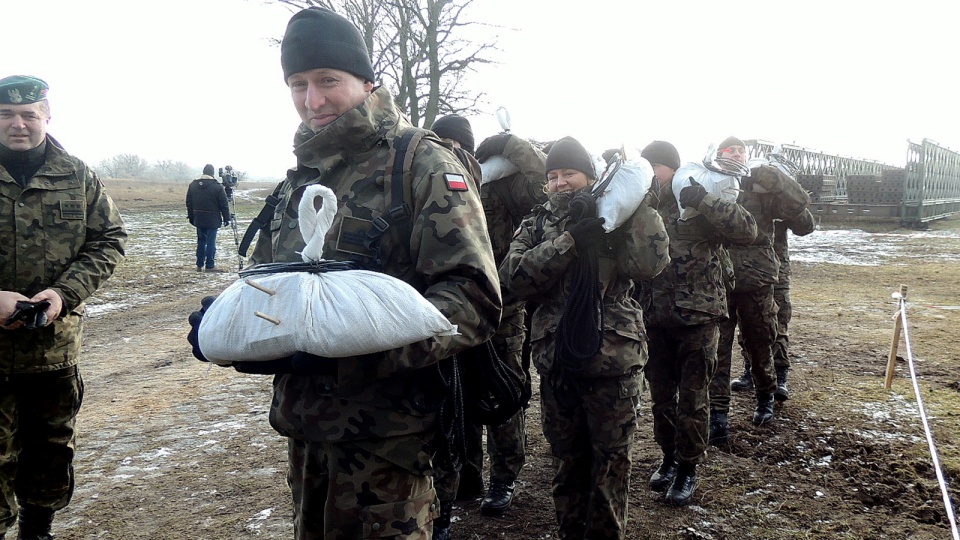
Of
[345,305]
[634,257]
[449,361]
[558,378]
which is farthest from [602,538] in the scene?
[345,305]

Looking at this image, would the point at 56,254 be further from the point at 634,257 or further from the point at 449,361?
the point at 634,257

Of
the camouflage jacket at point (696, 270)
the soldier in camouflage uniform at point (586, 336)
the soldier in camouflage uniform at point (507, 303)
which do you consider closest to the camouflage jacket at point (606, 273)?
the soldier in camouflage uniform at point (586, 336)

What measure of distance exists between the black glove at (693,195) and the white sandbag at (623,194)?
950 mm

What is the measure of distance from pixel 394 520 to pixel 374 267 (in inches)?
28.2

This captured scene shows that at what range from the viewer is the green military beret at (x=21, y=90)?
3.05 meters

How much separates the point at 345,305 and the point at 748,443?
12.7 ft

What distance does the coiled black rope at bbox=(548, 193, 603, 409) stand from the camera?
2818 mm

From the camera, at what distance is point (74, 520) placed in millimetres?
3539

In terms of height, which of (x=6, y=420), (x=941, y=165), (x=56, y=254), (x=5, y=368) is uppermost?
(x=941, y=165)

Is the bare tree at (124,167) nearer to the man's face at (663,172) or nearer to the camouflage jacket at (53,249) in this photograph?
the camouflage jacket at (53,249)

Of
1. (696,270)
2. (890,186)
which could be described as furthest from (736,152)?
(890,186)

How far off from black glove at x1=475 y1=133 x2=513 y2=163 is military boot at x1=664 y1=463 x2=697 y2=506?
2.18 metres

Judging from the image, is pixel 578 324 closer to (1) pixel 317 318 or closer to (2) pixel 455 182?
(2) pixel 455 182

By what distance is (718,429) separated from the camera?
14.5ft
